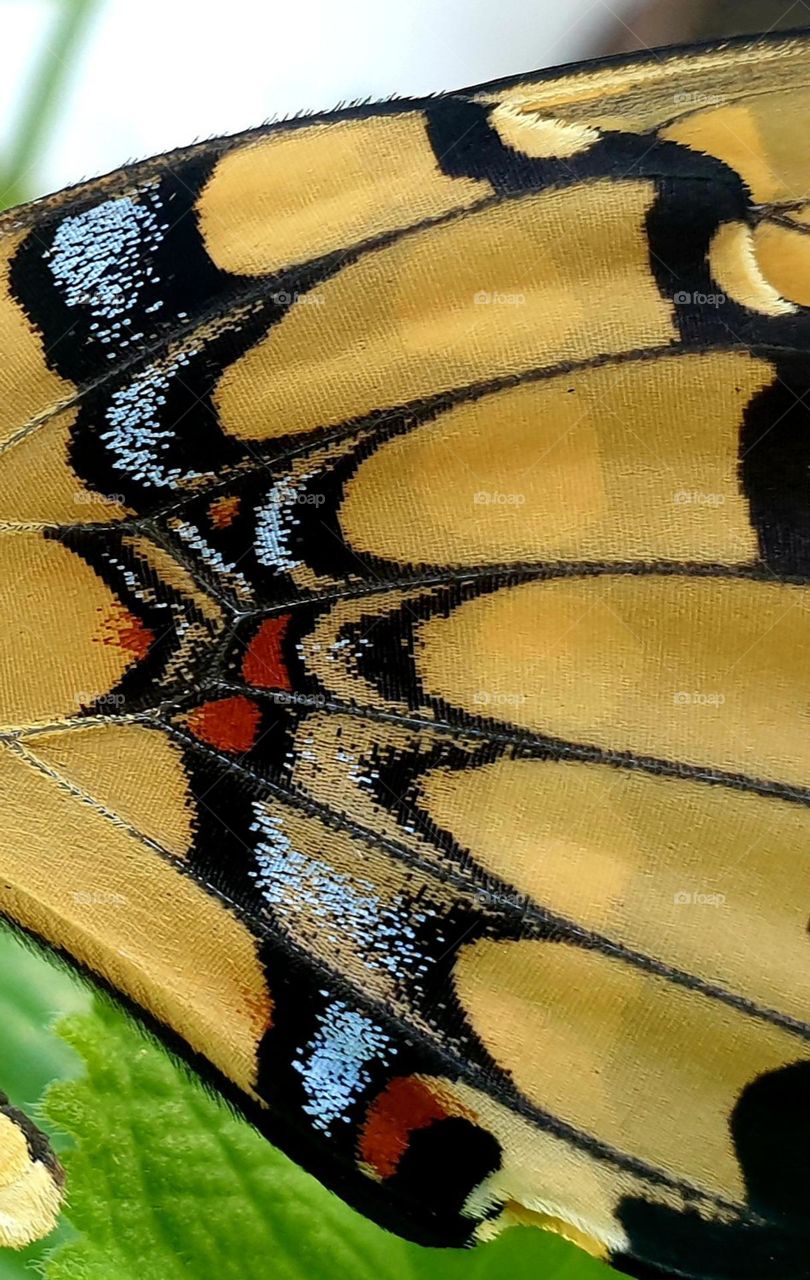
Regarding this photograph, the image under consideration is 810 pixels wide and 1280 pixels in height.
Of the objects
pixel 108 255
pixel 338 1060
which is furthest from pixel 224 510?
pixel 338 1060

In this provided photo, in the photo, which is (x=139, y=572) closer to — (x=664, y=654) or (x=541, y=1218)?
(x=664, y=654)

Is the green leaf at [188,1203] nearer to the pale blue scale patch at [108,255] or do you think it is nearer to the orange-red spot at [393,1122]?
the orange-red spot at [393,1122]

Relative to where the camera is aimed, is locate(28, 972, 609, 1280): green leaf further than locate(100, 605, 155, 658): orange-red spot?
Yes

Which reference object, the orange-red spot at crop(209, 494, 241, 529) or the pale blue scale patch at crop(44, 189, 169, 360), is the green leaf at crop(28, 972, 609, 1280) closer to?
the orange-red spot at crop(209, 494, 241, 529)

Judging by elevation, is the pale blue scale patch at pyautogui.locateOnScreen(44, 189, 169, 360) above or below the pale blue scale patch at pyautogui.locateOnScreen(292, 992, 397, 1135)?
above

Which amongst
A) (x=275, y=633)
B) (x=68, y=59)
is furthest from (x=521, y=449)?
(x=68, y=59)

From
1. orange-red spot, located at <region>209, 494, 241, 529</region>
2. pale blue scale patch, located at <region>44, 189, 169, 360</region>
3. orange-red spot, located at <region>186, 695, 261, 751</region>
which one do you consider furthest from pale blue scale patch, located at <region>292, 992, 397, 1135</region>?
pale blue scale patch, located at <region>44, 189, 169, 360</region>

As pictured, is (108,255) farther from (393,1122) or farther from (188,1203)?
(188,1203)
